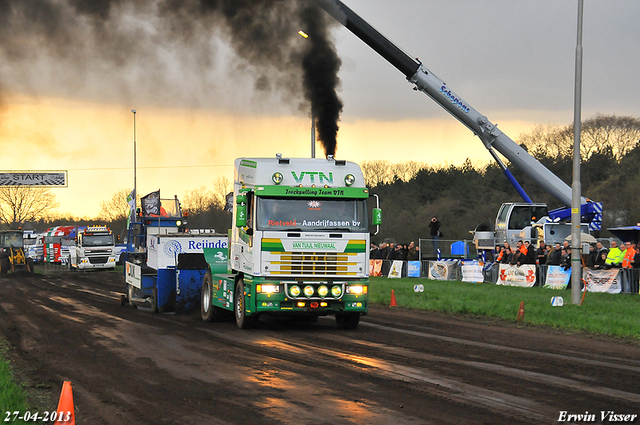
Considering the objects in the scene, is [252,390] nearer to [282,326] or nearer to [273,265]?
[273,265]

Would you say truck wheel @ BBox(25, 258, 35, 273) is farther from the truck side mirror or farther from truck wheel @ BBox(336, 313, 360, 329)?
the truck side mirror

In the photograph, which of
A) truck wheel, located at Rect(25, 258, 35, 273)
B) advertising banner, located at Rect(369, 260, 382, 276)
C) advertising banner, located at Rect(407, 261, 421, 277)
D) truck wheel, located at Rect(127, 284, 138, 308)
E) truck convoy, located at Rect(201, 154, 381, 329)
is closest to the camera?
truck convoy, located at Rect(201, 154, 381, 329)

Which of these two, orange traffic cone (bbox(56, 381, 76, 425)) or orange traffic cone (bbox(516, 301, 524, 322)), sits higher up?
orange traffic cone (bbox(56, 381, 76, 425))

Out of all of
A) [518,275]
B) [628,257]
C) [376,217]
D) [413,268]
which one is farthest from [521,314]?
[413,268]

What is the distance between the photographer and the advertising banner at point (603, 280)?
2244 cm

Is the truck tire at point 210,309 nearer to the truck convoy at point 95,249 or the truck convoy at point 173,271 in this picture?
the truck convoy at point 173,271

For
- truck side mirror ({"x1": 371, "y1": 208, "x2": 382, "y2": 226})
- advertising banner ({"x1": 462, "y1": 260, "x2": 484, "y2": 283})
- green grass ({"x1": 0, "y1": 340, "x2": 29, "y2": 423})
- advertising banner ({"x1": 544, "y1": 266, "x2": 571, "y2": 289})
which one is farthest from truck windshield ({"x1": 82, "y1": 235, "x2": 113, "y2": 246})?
green grass ({"x1": 0, "y1": 340, "x2": 29, "y2": 423})

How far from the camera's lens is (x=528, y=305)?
1981cm

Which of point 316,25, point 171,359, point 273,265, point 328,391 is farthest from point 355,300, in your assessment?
point 316,25

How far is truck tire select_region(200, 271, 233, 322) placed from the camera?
17.3 m

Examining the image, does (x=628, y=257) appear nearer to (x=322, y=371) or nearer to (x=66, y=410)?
(x=322, y=371)

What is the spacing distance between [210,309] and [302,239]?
3.87 m

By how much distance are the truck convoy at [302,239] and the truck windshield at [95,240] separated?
34342 mm

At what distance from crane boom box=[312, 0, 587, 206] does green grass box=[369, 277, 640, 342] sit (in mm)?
7674
